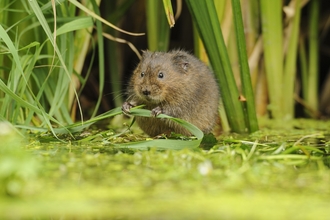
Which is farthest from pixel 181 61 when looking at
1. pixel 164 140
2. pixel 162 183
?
pixel 162 183

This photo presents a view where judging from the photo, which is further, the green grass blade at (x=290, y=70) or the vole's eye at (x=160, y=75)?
the green grass blade at (x=290, y=70)

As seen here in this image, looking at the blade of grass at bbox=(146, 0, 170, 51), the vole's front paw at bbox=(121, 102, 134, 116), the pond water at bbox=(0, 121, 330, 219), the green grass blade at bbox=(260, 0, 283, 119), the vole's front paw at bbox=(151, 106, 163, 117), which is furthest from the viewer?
the blade of grass at bbox=(146, 0, 170, 51)

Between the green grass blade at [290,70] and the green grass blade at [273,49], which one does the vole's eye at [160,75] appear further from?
the green grass blade at [290,70]

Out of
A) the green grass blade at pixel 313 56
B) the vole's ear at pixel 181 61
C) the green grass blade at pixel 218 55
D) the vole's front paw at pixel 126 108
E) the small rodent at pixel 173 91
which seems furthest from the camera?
the green grass blade at pixel 313 56

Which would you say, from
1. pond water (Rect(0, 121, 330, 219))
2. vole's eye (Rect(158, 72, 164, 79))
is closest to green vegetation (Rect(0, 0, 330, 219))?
pond water (Rect(0, 121, 330, 219))

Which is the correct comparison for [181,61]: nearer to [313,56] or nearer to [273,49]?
[273,49]

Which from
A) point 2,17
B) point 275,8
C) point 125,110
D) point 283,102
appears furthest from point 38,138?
point 283,102

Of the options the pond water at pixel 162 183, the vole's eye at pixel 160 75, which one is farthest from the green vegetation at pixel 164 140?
the vole's eye at pixel 160 75

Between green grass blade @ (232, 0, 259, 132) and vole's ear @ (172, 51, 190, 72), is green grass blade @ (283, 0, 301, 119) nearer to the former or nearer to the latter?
green grass blade @ (232, 0, 259, 132)
